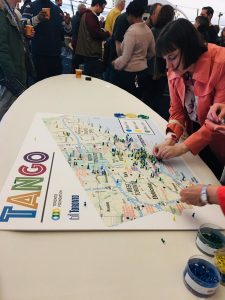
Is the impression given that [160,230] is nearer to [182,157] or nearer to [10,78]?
[182,157]

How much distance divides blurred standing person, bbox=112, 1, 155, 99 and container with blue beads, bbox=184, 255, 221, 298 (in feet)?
7.16

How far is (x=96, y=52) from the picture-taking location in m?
3.19

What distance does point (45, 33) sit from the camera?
277 cm

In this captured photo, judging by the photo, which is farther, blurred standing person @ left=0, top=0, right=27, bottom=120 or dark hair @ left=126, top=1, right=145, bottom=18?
dark hair @ left=126, top=1, right=145, bottom=18

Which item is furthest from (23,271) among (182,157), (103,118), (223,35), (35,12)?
(223,35)

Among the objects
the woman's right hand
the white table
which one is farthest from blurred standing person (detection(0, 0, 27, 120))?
the woman's right hand

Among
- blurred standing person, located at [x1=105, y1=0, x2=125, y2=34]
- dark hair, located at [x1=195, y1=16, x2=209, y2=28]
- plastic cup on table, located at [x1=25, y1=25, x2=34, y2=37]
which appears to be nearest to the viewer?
plastic cup on table, located at [x1=25, y1=25, x2=34, y2=37]

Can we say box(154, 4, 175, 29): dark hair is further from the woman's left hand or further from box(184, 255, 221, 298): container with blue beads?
box(184, 255, 221, 298): container with blue beads

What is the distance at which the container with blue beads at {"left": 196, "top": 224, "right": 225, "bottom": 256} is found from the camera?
68 cm

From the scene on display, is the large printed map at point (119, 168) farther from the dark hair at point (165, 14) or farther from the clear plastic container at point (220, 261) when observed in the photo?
the dark hair at point (165, 14)

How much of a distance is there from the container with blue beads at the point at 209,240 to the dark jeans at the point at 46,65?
105 inches

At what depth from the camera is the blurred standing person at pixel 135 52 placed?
2428 mm

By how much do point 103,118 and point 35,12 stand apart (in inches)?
73.5

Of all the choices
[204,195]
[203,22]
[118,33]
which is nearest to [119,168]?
[204,195]
